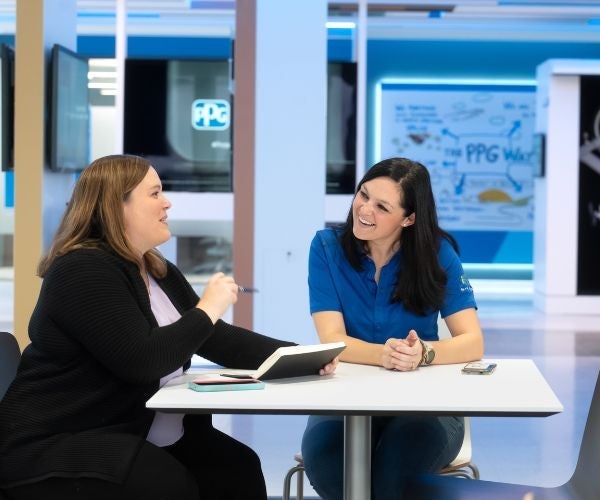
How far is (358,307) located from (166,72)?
971 centimetres

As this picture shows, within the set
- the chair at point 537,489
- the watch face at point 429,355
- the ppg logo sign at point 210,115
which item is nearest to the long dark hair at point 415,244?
the watch face at point 429,355

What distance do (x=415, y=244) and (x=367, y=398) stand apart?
903 millimetres

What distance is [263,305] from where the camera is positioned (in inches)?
257

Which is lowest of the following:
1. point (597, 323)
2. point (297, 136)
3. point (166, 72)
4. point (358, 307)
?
point (597, 323)

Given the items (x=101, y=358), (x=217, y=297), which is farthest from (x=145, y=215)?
(x=101, y=358)

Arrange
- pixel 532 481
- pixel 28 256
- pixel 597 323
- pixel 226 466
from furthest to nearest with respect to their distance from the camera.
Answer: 1. pixel 597 323
2. pixel 28 256
3. pixel 532 481
4. pixel 226 466

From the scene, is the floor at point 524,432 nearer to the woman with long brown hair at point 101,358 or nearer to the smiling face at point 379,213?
the smiling face at point 379,213

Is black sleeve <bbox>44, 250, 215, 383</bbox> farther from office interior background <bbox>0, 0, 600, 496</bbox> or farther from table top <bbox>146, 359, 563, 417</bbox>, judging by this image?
office interior background <bbox>0, 0, 600, 496</bbox>

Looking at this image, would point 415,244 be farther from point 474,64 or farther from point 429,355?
point 474,64

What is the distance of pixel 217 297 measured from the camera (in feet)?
8.98

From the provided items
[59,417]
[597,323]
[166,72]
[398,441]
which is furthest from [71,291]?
[166,72]

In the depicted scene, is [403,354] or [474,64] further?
[474,64]

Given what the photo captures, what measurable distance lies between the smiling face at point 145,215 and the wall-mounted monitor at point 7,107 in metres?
3.90

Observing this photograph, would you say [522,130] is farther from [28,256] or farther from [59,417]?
[59,417]
